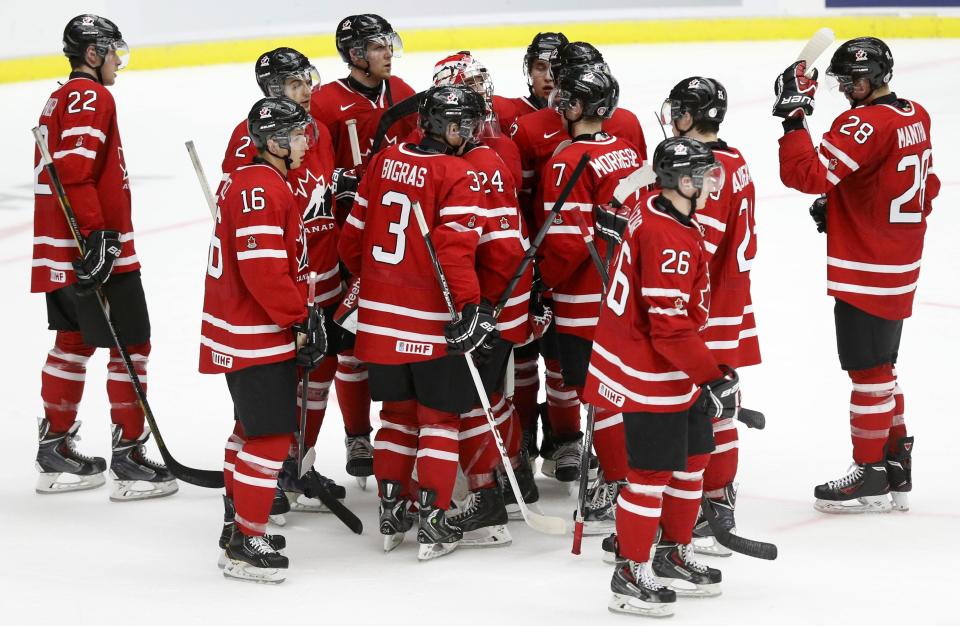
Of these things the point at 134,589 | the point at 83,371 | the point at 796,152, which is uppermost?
the point at 796,152

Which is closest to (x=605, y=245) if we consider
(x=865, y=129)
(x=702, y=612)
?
(x=865, y=129)

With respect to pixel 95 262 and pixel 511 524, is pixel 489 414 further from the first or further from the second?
pixel 95 262

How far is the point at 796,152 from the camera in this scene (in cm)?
369

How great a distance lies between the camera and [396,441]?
3.62 meters

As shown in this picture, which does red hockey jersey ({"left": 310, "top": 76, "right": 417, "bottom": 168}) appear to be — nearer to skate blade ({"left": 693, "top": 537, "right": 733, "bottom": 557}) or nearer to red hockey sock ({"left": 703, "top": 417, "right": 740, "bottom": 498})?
red hockey sock ({"left": 703, "top": 417, "right": 740, "bottom": 498})

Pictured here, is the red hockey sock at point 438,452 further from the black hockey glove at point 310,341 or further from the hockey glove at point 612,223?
the hockey glove at point 612,223

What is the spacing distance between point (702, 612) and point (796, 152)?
4.37 ft

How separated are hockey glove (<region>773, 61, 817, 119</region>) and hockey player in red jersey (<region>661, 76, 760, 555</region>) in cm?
29

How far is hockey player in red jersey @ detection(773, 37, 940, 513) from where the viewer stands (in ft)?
12.1

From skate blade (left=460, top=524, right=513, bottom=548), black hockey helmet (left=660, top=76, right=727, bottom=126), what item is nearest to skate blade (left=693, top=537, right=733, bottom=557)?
skate blade (left=460, top=524, right=513, bottom=548)

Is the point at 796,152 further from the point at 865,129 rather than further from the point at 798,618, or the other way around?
the point at 798,618

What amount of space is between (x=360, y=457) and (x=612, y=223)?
4.03 feet

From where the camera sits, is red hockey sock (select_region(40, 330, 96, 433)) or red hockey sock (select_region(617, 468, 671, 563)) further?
red hockey sock (select_region(40, 330, 96, 433))

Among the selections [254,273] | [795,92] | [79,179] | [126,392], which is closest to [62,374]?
[126,392]
